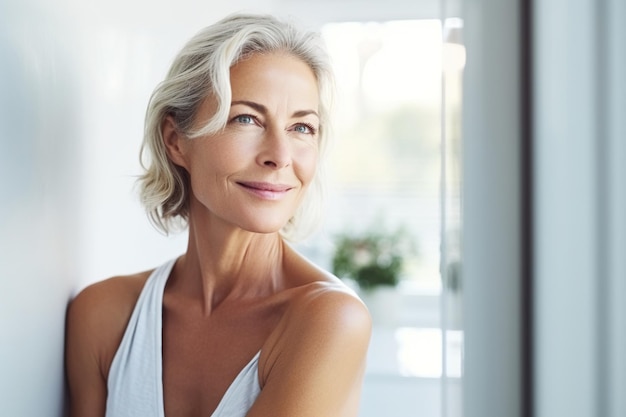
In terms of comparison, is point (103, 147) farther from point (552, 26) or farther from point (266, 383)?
point (552, 26)

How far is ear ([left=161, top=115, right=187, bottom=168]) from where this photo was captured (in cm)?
105

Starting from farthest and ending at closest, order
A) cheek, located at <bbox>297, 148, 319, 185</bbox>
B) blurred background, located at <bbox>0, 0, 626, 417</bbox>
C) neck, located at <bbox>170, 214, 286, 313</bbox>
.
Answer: neck, located at <bbox>170, 214, 286, 313</bbox> < cheek, located at <bbox>297, 148, 319, 185</bbox> < blurred background, located at <bbox>0, 0, 626, 417</bbox>

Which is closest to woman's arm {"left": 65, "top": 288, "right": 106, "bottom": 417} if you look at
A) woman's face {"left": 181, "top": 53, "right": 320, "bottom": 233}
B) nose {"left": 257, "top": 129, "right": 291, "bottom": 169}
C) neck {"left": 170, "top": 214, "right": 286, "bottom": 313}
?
neck {"left": 170, "top": 214, "right": 286, "bottom": 313}

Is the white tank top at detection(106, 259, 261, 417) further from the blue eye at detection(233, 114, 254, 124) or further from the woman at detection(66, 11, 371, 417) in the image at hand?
the blue eye at detection(233, 114, 254, 124)

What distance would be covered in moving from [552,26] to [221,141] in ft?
1.61

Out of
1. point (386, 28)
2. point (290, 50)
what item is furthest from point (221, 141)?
point (386, 28)

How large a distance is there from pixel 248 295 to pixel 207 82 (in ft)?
1.19

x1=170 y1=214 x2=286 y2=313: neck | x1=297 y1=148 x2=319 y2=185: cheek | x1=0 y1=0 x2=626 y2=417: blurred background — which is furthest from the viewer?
x1=170 y1=214 x2=286 y2=313: neck

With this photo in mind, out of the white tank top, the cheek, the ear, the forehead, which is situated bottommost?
the white tank top

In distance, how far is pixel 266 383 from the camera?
36.5 inches

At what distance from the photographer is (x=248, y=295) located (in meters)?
1.10

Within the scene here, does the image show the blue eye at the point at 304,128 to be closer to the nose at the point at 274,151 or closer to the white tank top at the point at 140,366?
the nose at the point at 274,151

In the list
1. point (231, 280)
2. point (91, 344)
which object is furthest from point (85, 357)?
point (231, 280)

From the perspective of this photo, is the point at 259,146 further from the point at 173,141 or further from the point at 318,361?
the point at 318,361
